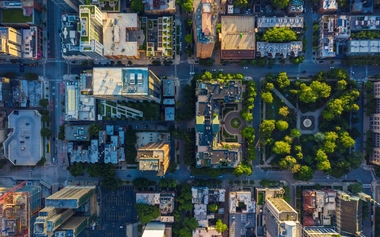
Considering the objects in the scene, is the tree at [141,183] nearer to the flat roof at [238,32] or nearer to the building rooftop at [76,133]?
the building rooftop at [76,133]

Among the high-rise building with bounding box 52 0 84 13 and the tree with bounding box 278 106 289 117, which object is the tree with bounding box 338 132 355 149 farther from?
the high-rise building with bounding box 52 0 84 13

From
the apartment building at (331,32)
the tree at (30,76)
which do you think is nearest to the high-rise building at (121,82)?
the tree at (30,76)

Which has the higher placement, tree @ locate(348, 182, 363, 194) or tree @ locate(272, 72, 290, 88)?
tree @ locate(272, 72, 290, 88)

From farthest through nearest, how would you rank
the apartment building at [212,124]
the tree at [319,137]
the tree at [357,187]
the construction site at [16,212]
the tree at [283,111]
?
1. the tree at [357,187]
2. the tree at [283,111]
3. the tree at [319,137]
4. the construction site at [16,212]
5. the apartment building at [212,124]

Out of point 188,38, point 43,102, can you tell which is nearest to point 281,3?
point 188,38

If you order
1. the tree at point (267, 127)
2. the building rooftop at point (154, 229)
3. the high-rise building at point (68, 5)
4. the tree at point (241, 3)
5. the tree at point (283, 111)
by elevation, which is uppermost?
the tree at point (241, 3)

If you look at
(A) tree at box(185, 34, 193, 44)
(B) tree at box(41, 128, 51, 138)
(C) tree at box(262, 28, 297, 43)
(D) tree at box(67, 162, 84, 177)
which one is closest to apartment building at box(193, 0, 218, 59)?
(A) tree at box(185, 34, 193, 44)
